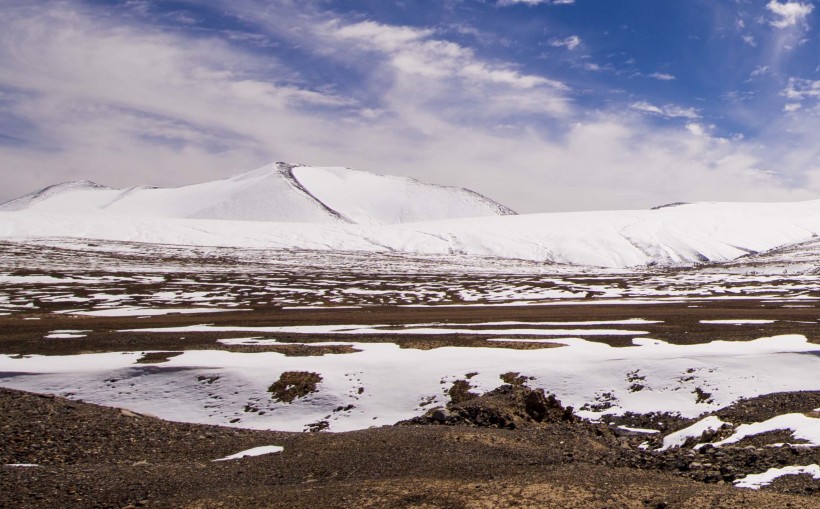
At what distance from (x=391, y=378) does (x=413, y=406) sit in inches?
85.0

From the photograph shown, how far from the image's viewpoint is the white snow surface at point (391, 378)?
20203 millimetres

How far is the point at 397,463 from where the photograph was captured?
12.5 meters

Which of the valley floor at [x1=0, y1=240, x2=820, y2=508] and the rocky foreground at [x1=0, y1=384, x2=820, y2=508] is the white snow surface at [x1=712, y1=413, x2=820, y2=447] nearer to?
the valley floor at [x1=0, y1=240, x2=820, y2=508]

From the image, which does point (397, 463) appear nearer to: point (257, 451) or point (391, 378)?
point (257, 451)

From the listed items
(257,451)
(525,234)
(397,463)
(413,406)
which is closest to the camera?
(397,463)

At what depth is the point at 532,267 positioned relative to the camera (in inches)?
4685

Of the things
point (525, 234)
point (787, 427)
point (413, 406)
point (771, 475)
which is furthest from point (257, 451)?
point (525, 234)

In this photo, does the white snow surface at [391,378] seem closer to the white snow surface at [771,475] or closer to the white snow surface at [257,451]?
the white snow surface at [257,451]

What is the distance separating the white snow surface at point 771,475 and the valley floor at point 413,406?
0.07 meters

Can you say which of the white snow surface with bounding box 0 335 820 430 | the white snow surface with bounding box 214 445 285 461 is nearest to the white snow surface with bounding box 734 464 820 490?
the white snow surface with bounding box 0 335 820 430

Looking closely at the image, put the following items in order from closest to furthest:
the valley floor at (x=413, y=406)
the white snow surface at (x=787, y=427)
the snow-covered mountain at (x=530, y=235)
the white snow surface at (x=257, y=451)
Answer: the valley floor at (x=413, y=406)
the white snow surface at (x=257, y=451)
the white snow surface at (x=787, y=427)
the snow-covered mountain at (x=530, y=235)

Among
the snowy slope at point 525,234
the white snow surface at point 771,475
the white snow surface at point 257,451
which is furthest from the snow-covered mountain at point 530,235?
the white snow surface at point 257,451

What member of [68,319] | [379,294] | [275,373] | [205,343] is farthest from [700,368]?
[379,294]

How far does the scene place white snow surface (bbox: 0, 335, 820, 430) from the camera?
66.3 ft
